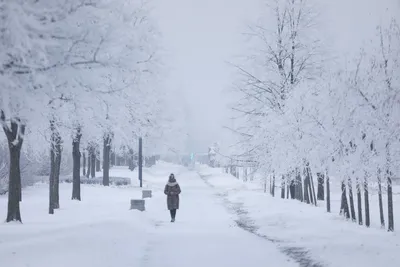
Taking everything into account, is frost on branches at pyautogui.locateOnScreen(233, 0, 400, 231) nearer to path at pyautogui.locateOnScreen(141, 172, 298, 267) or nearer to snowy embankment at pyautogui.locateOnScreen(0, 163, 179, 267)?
path at pyautogui.locateOnScreen(141, 172, 298, 267)

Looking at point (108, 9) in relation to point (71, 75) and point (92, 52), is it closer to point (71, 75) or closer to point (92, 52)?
point (92, 52)

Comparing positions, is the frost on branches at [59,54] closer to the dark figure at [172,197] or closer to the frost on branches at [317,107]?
the frost on branches at [317,107]

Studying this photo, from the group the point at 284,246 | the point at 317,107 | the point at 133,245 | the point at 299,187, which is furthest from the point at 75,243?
the point at 299,187

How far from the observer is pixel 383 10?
15000mm

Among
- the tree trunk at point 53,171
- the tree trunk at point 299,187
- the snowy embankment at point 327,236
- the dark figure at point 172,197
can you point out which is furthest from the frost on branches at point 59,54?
the tree trunk at point 299,187

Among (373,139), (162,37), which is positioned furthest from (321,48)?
(162,37)

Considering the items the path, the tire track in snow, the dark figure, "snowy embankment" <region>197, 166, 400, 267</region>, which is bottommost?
the tire track in snow

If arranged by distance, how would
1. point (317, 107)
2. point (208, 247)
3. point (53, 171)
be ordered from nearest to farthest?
point (208, 247), point (53, 171), point (317, 107)

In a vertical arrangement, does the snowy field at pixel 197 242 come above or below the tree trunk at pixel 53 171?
below

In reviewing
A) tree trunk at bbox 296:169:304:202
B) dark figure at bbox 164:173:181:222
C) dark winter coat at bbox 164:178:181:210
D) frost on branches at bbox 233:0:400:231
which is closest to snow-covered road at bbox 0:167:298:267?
dark figure at bbox 164:173:181:222

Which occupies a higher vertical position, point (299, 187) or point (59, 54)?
point (59, 54)

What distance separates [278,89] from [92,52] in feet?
54.6

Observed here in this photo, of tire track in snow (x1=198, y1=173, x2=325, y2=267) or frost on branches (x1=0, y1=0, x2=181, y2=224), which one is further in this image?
tire track in snow (x1=198, y1=173, x2=325, y2=267)

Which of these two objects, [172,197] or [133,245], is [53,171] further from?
[133,245]
